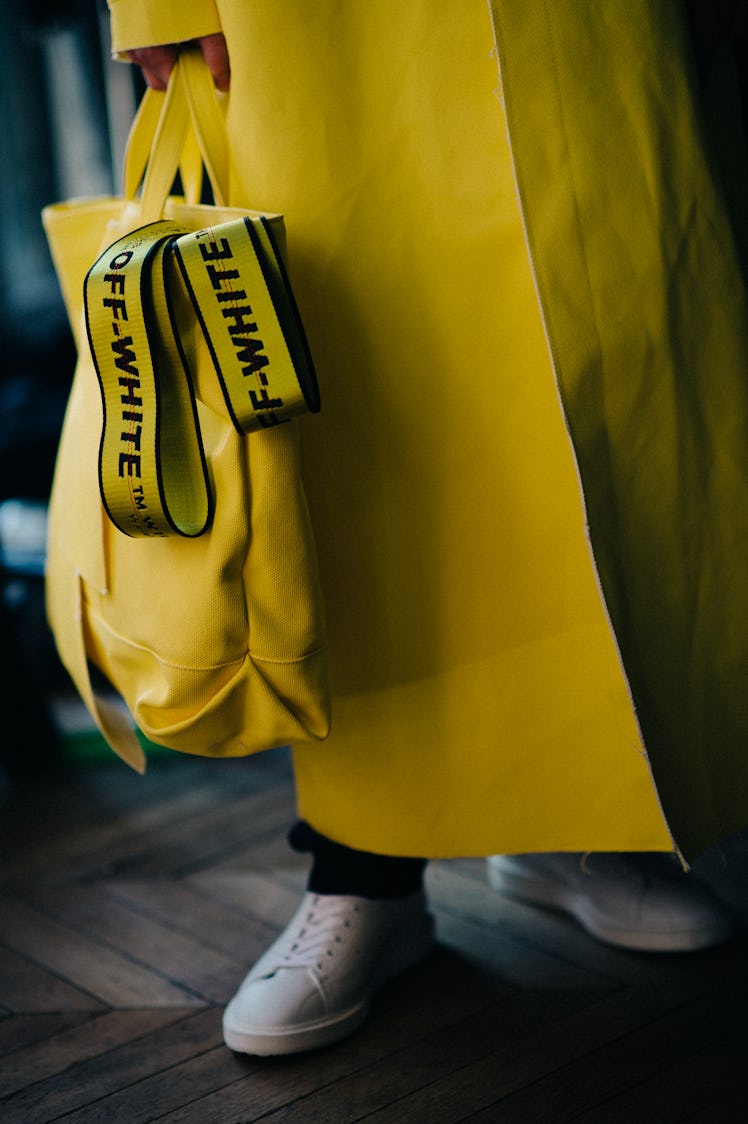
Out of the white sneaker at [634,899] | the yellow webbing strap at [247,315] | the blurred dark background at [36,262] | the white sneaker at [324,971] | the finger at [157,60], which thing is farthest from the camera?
the blurred dark background at [36,262]

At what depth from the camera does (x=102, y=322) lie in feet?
2.31

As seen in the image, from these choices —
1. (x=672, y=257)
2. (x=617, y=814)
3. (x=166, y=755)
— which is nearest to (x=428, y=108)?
(x=672, y=257)

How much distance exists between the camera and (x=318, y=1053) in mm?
910

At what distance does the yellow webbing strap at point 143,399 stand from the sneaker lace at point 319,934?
1.37ft

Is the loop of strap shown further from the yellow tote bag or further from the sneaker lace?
the sneaker lace

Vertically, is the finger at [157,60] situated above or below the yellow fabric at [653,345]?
above

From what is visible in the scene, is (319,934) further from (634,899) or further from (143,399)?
(143,399)

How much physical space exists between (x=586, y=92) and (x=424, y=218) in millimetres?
124

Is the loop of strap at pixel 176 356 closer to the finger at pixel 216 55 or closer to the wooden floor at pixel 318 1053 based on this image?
the finger at pixel 216 55

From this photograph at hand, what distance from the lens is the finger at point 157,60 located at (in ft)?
2.55

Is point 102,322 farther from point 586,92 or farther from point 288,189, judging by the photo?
point 586,92

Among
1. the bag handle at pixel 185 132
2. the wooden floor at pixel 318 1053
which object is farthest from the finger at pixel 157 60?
the wooden floor at pixel 318 1053

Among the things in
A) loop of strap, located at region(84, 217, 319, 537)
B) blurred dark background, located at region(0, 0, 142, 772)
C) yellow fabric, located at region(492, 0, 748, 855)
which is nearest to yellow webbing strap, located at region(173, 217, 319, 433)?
loop of strap, located at region(84, 217, 319, 537)

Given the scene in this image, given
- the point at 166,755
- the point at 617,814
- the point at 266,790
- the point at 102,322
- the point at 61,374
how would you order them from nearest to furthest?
1. the point at 102,322
2. the point at 617,814
3. the point at 266,790
4. the point at 166,755
5. the point at 61,374
